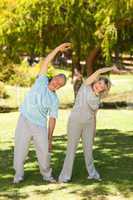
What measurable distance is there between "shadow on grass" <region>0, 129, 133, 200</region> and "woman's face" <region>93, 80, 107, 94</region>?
138cm

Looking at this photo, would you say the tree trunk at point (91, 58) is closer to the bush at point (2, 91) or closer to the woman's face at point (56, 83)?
the bush at point (2, 91)

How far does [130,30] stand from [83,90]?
58.6ft

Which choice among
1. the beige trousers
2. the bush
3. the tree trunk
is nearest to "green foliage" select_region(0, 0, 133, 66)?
the tree trunk

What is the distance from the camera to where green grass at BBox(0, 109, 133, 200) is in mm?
8555

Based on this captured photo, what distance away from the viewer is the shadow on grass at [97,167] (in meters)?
8.84

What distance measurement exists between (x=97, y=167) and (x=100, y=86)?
2.25 meters

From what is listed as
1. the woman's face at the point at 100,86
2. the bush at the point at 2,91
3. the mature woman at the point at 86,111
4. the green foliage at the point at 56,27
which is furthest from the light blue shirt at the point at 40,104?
the bush at the point at 2,91

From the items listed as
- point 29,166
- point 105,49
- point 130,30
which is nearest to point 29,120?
point 29,166

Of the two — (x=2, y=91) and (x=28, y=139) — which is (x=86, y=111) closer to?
(x=28, y=139)

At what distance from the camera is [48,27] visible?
2723 centimetres

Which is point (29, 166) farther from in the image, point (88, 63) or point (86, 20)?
point (88, 63)

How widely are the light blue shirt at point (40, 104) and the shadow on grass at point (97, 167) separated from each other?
1.02 metres

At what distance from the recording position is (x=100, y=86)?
349 inches

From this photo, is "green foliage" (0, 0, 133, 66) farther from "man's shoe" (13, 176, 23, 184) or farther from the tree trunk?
"man's shoe" (13, 176, 23, 184)
